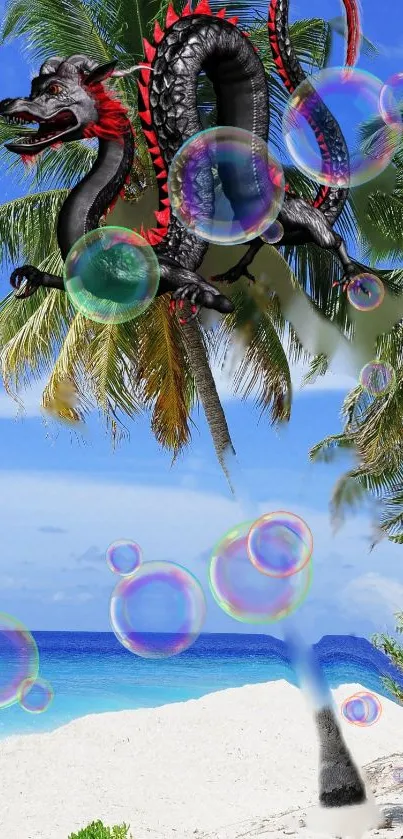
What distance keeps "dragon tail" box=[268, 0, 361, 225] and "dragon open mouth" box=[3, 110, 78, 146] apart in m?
1.83

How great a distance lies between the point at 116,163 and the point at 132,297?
92cm

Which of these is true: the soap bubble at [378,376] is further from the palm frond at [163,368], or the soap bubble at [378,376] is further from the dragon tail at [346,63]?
the palm frond at [163,368]

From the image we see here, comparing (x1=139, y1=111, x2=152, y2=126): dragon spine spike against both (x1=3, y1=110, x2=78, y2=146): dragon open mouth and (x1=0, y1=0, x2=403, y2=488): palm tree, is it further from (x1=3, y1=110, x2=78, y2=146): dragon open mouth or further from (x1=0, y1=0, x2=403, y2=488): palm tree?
(x1=0, y1=0, x2=403, y2=488): palm tree

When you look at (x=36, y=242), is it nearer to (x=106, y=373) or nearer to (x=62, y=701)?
(x=106, y=373)

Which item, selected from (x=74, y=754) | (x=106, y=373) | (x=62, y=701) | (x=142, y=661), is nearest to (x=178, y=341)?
(x=106, y=373)

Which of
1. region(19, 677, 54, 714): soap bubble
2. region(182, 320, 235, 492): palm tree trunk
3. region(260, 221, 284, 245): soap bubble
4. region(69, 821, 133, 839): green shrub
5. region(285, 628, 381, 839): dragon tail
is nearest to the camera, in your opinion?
region(69, 821, 133, 839): green shrub

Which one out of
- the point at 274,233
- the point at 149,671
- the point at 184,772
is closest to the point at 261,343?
the point at 274,233

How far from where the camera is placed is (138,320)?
10555 mm

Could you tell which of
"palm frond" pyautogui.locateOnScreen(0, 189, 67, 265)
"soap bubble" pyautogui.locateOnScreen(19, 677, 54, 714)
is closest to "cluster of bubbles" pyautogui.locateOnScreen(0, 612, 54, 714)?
"soap bubble" pyautogui.locateOnScreen(19, 677, 54, 714)

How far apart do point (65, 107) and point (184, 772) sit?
1272cm

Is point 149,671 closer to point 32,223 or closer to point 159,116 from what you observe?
point 32,223

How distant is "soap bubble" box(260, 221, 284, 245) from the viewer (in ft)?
22.5

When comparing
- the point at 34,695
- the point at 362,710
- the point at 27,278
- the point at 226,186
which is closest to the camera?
the point at 27,278

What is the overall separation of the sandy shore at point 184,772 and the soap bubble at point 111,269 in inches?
207
